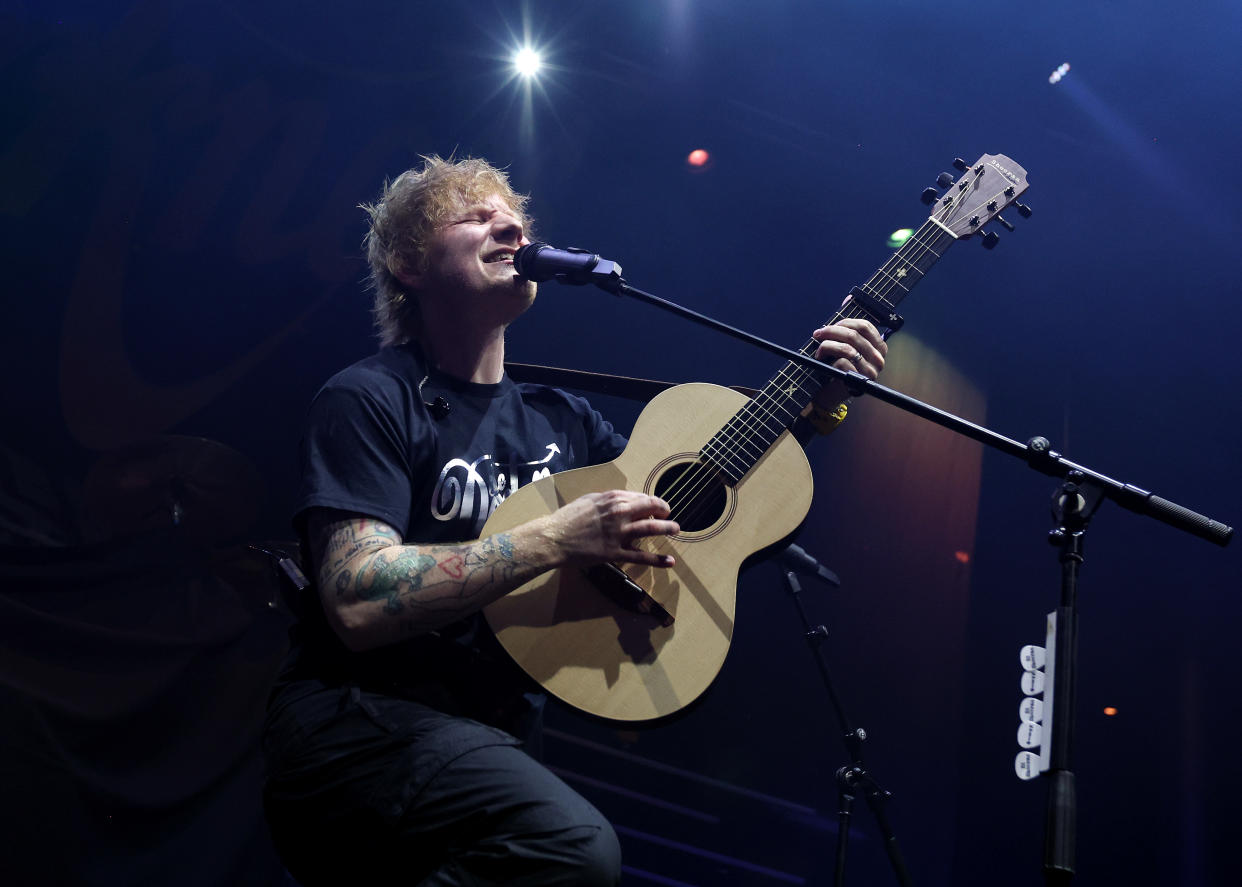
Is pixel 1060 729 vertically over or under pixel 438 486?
under

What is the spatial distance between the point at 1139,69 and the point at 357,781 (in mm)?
5127

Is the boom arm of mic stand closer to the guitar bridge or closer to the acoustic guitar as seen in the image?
the acoustic guitar

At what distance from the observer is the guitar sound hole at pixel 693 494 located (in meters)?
2.12

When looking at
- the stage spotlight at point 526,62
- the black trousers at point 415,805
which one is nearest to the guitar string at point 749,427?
the black trousers at point 415,805

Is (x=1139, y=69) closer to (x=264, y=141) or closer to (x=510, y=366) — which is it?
(x=510, y=366)

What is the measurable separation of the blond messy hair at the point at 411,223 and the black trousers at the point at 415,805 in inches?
53.3

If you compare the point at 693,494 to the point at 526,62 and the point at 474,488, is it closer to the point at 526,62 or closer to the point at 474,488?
the point at 474,488

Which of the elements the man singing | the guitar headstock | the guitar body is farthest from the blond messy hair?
→ the guitar headstock

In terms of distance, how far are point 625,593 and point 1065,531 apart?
95cm

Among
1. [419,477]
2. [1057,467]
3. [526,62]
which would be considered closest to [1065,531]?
[1057,467]

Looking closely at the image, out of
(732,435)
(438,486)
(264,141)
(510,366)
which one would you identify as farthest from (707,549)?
(264,141)

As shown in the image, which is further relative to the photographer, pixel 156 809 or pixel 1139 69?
pixel 1139 69

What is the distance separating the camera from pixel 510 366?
2.79 meters

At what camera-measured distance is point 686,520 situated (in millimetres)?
2111
